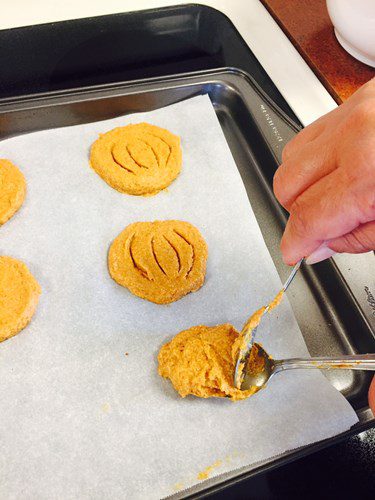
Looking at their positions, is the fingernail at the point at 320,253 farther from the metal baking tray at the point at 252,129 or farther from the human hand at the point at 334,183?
the metal baking tray at the point at 252,129

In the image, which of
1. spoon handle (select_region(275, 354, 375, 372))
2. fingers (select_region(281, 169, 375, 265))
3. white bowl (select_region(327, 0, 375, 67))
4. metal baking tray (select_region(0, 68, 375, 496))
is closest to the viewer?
fingers (select_region(281, 169, 375, 265))

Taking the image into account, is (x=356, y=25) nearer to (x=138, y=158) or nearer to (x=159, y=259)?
(x=138, y=158)

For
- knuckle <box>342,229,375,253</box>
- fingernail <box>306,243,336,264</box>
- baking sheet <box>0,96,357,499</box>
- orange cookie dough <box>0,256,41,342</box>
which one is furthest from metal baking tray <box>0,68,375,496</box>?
orange cookie dough <box>0,256,41,342</box>

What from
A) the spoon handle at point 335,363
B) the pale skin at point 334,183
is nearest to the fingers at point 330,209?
the pale skin at point 334,183

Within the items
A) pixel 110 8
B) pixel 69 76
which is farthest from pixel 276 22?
pixel 69 76

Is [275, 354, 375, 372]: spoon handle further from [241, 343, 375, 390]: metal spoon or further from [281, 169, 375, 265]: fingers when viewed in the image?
[281, 169, 375, 265]: fingers

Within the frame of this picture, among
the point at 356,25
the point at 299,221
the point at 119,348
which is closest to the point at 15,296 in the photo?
the point at 119,348

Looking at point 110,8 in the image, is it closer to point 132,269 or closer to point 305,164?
point 132,269
